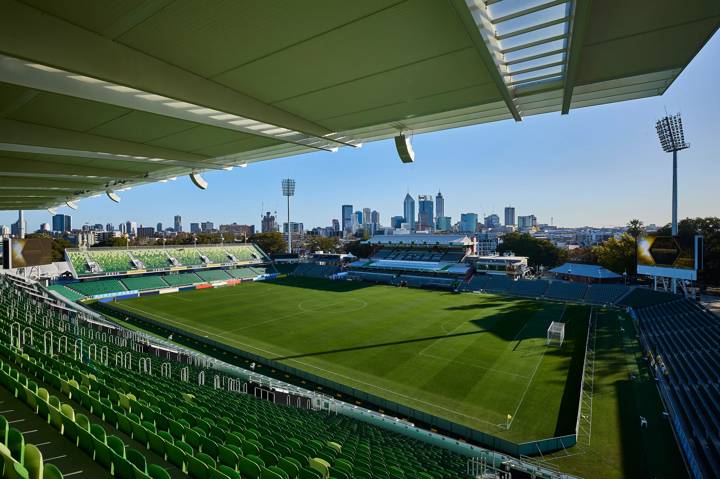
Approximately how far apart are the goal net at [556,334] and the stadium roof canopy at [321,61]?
22.9m

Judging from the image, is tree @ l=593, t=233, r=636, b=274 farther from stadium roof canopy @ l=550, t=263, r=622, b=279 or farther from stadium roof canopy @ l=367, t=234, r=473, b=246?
stadium roof canopy @ l=367, t=234, r=473, b=246

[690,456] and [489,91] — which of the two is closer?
[489,91]

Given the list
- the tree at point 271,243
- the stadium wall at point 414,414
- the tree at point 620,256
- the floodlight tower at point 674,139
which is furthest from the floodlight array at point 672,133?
the tree at point 271,243

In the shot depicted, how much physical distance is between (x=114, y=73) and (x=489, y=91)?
5105 mm

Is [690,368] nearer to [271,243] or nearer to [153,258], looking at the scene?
[153,258]

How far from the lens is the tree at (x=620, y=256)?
4616cm

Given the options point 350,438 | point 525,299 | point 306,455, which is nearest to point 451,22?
point 306,455

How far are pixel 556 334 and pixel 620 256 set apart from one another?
98.6 feet

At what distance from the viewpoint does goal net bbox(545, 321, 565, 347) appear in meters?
24.7

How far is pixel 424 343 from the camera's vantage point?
83.5 feet

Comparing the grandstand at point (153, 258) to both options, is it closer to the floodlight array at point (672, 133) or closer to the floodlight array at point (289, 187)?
the floodlight array at point (289, 187)

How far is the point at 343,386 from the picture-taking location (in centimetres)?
1806

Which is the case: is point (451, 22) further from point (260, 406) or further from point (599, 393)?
point (599, 393)

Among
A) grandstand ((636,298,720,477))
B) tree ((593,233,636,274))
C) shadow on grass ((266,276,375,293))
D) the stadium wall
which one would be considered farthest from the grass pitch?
tree ((593,233,636,274))
